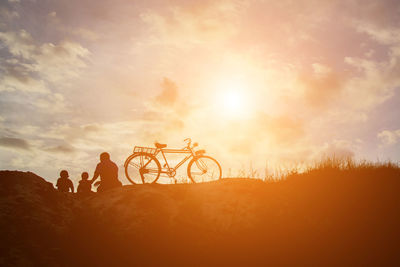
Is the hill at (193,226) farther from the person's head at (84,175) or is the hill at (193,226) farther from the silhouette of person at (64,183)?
the person's head at (84,175)

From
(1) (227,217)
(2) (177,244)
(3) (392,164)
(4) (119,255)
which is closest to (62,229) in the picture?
(4) (119,255)

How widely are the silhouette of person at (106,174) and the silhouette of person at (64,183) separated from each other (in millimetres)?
2204

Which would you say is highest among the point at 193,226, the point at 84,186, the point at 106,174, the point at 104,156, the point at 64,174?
the point at 104,156

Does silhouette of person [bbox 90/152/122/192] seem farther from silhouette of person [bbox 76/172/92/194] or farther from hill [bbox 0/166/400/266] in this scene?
hill [bbox 0/166/400/266]

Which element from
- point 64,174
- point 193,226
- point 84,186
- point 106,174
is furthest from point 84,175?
point 193,226

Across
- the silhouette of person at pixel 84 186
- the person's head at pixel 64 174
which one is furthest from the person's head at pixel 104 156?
the person's head at pixel 64 174

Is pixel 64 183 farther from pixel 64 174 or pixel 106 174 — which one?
pixel 106 174

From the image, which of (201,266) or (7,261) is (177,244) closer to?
(201,266)

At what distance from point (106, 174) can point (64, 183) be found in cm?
281

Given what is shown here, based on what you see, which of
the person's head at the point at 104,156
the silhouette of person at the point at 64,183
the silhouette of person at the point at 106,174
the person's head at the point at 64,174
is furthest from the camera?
the person's head at the point at 64,174

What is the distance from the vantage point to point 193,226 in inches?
277

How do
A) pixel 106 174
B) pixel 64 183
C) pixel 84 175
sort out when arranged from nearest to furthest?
pixel 106 174 → pixel 64 183 → pixel 84 175

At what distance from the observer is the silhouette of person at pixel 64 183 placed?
1164cm

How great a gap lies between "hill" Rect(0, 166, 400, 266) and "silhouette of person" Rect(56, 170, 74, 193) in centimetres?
433
